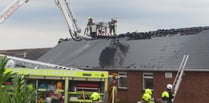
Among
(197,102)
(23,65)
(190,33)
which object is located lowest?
(197,102)

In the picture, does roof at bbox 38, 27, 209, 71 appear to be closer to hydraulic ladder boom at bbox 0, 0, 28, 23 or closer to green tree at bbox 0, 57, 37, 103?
hydraulic ladder boom at bbox 0, 0, 28, 23

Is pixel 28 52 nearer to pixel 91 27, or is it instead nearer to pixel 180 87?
pixel 91 27

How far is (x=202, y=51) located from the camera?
2436 centimetres

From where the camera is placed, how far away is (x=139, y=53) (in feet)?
94.3

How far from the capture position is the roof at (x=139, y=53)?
24.7 metres

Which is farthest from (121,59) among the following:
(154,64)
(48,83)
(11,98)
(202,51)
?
(11,98)

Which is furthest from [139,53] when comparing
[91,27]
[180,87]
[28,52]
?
[28,52]

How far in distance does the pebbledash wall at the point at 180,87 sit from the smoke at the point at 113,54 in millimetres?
2402

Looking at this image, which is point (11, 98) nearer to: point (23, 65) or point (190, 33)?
point (23, 65)

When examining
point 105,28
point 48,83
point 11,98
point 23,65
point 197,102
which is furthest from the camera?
point 105,28

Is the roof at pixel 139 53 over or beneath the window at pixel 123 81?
over

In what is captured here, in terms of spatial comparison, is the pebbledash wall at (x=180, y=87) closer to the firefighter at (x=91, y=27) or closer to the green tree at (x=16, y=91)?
the firefighter at (x=91, y=27)

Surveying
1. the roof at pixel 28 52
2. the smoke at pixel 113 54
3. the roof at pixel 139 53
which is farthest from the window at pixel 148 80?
the roof at pixel 28 52

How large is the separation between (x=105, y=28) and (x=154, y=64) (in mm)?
11117
